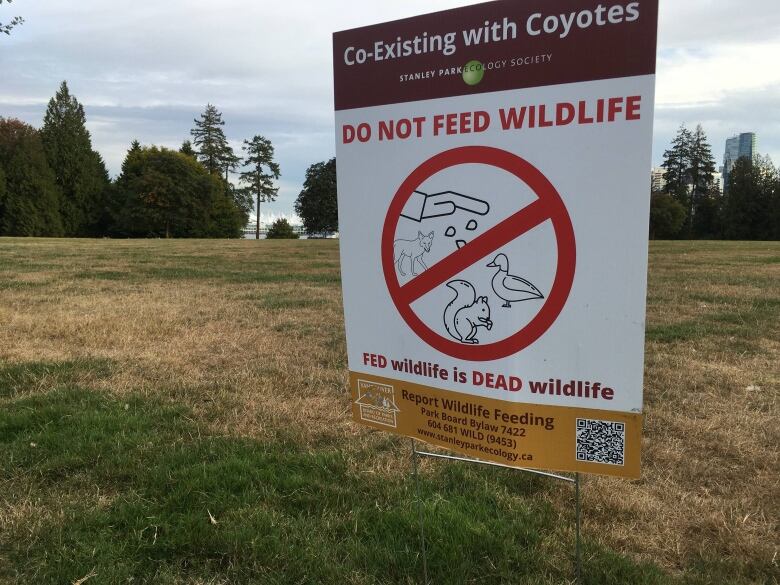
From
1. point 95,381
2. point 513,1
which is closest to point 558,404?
point 513,1

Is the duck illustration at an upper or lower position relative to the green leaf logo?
lower

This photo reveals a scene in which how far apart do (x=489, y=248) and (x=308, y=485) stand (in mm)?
2037

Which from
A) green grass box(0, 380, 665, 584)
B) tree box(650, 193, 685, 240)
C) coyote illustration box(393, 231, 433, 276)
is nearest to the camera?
coyote illustration box(393, 231, 433, 276)

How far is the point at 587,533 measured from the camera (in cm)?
301

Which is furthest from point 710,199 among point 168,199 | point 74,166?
point 74,166

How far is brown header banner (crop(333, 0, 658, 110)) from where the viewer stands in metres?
1.84

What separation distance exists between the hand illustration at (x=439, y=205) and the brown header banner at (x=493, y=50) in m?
0.37

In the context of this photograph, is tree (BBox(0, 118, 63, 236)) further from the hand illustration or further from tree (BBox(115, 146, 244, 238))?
the hand illustration

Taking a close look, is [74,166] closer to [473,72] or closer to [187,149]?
[187,149]

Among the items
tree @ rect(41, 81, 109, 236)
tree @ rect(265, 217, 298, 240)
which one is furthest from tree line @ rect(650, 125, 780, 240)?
tree @ rect(41, 81, 109, 236)

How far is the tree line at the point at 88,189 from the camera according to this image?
187ft

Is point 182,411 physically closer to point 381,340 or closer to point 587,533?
point 381,340

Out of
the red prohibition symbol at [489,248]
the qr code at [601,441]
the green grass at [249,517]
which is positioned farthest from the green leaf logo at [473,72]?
the green grass at [249,517]

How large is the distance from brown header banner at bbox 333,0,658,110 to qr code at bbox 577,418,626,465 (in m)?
1.18
